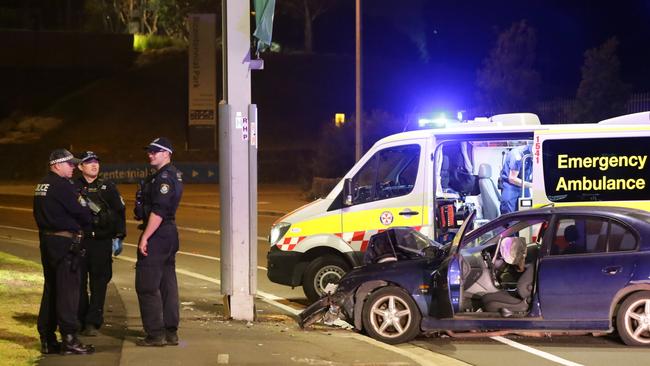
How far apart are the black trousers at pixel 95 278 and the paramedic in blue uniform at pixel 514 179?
5368 millimetres

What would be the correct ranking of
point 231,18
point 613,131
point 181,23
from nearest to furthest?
1. point 231,18
2. point 613,131
3. point 181,23

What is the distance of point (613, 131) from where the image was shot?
10891mm

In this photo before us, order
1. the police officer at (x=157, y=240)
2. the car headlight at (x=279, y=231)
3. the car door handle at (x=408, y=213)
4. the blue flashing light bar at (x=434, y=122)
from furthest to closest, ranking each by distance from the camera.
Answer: the blue flashing light bar at (x=434, y=122) → the car headlight at (x=279, y=231) → the car door handle at (x=408, y=213) → the police officer at (x=157, y=240)

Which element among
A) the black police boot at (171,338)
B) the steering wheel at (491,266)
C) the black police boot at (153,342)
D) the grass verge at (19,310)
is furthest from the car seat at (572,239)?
the grass verge at (19,310)

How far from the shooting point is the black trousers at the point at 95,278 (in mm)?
8680

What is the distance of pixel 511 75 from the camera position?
33469mm

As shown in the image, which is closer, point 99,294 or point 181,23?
point 99,294

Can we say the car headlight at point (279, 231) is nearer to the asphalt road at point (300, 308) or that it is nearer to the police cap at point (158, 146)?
the asphalt road at point (300, 308)

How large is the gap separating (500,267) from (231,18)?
3.82 m

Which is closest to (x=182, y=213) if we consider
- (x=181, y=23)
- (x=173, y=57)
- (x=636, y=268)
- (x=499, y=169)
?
(x=499, y=169)

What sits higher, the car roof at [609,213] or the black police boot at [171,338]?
the car roof at [609,213]

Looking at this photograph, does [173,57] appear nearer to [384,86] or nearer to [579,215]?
[384,86]

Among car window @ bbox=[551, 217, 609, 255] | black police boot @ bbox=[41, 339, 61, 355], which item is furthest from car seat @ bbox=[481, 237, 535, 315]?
black police boot @ bbox=[41, 339, 61, 355]

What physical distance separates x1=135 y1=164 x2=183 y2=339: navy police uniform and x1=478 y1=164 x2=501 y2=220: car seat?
5.09 m
